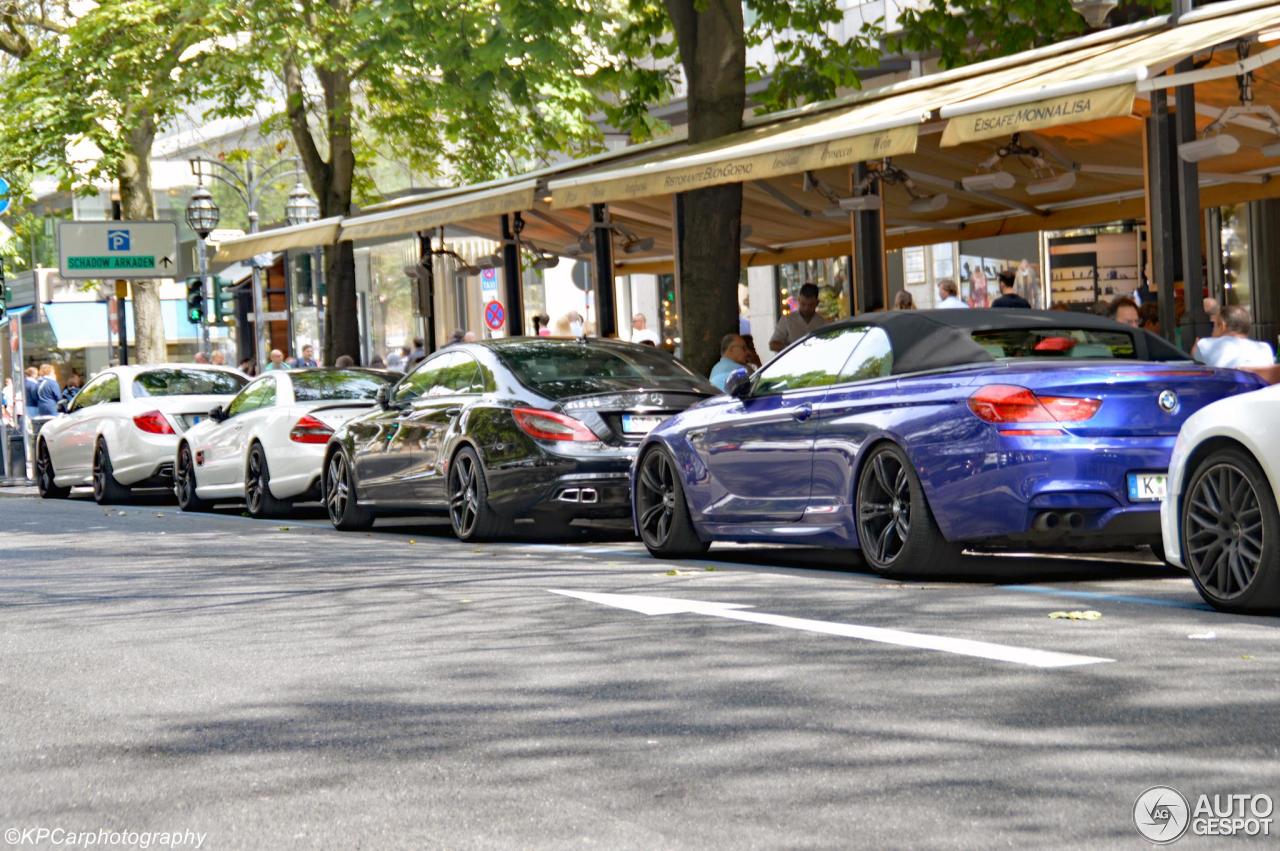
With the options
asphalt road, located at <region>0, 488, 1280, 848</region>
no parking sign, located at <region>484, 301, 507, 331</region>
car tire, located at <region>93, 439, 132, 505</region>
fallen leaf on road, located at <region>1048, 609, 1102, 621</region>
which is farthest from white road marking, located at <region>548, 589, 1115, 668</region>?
no parking sign, located at <region>484, 301, 507, 331</region>

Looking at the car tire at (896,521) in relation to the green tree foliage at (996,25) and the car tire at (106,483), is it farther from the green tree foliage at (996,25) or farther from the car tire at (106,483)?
the car tire at (106,483)

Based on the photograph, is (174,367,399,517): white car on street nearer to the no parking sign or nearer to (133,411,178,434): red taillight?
(133,411,178,434): red taillight

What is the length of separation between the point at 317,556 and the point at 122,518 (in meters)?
6.40

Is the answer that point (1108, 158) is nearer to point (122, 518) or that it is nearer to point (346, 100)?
point (122, 518)

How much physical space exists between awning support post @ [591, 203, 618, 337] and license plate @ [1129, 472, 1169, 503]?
42.3 ft

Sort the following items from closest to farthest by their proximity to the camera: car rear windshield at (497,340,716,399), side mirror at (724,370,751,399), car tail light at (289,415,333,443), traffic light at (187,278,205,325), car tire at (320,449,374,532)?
side mirror at (724,370,751,399)
car rear windshield at (497,340,716,399)
car tire at (320,449,374,532)
car tail light at (289,415,333,443)
traffic light at (187,278,205,325)

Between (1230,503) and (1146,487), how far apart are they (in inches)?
52.3

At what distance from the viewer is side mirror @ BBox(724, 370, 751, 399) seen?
11562mm

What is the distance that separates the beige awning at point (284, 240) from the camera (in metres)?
24.4

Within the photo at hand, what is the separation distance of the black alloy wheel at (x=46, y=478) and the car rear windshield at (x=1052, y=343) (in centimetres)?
1670

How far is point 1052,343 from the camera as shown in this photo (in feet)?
33.6

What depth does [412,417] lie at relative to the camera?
15.1m

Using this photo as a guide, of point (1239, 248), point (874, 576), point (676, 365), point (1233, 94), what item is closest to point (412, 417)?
point (676, 365)

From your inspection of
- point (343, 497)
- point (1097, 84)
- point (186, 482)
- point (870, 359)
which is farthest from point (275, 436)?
point (870, 359)
